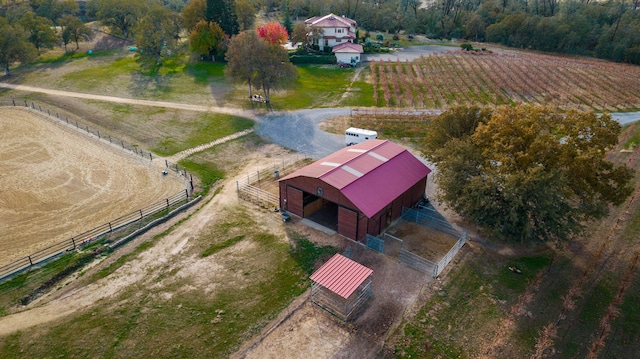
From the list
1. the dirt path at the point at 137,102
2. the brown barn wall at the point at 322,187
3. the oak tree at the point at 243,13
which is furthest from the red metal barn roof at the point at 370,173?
the oak tree at the point at 243,13

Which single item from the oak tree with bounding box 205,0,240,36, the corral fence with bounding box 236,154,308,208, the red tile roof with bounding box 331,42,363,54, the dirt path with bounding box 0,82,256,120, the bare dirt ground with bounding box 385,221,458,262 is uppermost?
the oak tree with bounding box 205,0,240,36

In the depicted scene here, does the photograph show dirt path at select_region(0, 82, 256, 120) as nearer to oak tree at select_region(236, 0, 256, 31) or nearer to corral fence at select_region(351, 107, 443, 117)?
corral fence at select_region(351, 107, 443, 117)

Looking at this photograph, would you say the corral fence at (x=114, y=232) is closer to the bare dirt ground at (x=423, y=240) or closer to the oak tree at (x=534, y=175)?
the bare dirt ground at (x=423, y=240)

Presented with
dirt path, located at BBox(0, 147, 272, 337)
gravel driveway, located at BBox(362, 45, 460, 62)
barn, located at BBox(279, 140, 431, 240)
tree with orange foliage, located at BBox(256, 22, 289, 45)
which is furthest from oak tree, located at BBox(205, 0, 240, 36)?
dirt path, located at BBox(0, 147, 272, 337)

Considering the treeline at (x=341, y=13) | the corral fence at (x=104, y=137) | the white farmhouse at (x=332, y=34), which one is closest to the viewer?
the corral fence at (x=104, y=137)

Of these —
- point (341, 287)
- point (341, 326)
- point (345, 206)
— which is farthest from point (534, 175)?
point (341, 326)

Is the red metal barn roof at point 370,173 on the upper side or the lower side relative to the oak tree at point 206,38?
lower
